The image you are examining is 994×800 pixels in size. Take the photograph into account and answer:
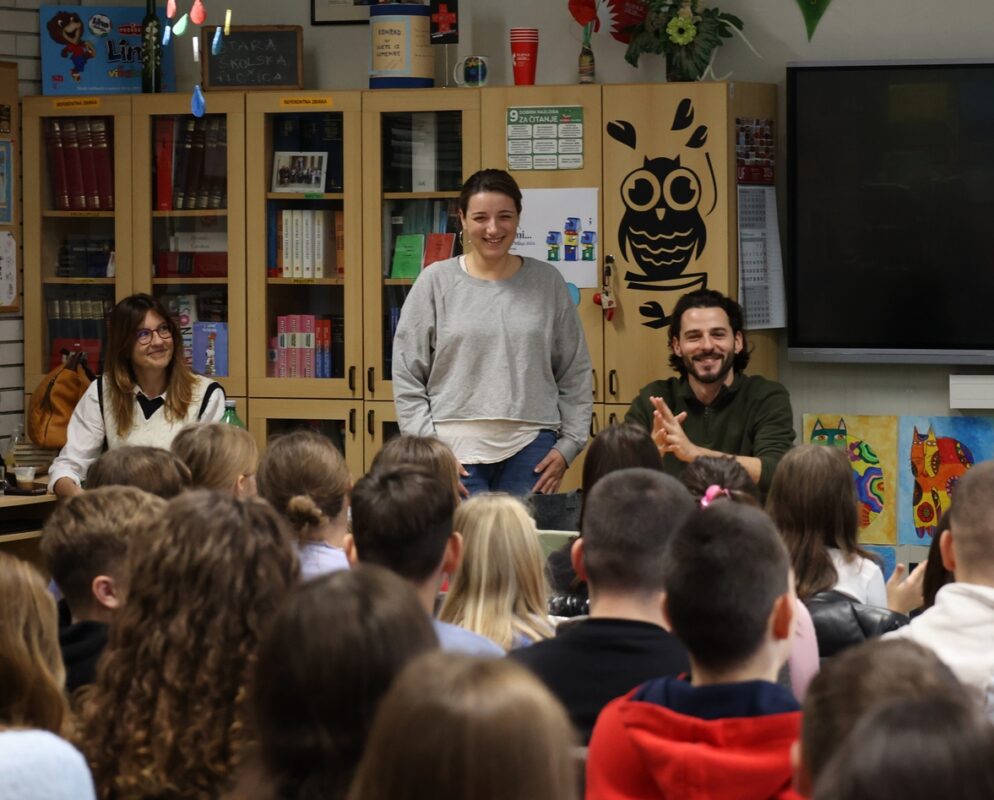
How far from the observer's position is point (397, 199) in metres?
5.21

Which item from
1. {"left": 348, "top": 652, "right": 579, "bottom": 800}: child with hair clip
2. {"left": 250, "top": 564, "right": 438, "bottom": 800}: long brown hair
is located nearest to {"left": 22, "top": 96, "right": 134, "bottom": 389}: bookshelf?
{"left": 250, "top": 564, "right": 438, "bottom": 800}: long brown hair

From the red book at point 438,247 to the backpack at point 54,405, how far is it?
4.30 ft

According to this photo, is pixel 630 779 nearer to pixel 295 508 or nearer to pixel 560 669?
pixel 560 669

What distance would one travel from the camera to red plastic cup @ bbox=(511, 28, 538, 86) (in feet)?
16.7

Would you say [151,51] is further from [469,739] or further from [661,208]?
[469,739]

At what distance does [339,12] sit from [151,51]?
73 cm

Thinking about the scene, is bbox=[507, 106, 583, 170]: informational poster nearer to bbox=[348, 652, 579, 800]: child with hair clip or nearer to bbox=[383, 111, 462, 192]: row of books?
bbox=[383, 111, 462, 192]: row of books

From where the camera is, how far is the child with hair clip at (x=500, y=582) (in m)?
2.34

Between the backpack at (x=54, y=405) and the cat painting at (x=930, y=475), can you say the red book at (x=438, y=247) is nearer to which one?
the backpack at (x=54, y=405)

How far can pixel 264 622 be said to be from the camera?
5.58 feet

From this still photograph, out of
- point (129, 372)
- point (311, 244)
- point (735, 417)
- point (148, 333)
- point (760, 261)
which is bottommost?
point (735, 417)

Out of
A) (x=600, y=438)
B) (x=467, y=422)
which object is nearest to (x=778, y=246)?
(x=467, y=422)

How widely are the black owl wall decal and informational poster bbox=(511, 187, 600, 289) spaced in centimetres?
12

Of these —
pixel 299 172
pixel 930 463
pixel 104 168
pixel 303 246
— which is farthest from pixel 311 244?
pixel 930 463
